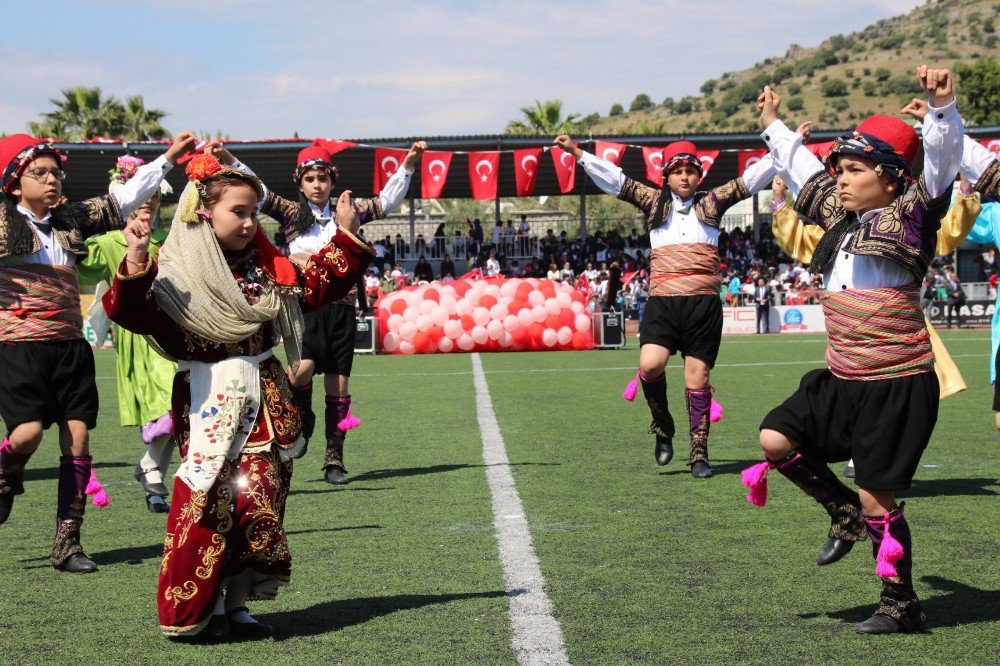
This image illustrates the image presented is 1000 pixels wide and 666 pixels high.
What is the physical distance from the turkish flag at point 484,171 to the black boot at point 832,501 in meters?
29.2

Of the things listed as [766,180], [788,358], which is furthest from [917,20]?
[766,180]

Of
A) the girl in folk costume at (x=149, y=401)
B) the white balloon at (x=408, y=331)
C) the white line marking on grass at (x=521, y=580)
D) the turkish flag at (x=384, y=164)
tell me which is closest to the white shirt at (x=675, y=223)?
the white line marking on grass at (x=521, y=580)

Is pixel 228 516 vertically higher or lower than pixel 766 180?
lower

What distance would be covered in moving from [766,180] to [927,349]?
3.80m

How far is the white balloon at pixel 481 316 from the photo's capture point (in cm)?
2434

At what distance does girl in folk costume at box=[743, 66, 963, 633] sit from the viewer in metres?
4.59

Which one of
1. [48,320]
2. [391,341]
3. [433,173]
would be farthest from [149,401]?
[433,173]

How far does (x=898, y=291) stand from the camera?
4.89 meters

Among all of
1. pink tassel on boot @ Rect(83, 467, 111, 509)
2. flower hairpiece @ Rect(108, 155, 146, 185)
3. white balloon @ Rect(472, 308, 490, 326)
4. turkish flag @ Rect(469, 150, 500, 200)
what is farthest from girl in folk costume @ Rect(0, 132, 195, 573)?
turkish flag @ Rect(469, 150, 500, 200)

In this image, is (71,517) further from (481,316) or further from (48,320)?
(481,316)

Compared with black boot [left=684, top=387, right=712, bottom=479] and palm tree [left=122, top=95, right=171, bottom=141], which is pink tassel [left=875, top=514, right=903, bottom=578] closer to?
black boot [left=684, top=387, right=712, bottom=479]

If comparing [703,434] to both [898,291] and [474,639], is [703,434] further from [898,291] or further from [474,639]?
[474,639]

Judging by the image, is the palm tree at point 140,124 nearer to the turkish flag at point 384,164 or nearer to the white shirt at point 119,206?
the turkish flag at point 384,164

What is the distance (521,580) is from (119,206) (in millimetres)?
2714
